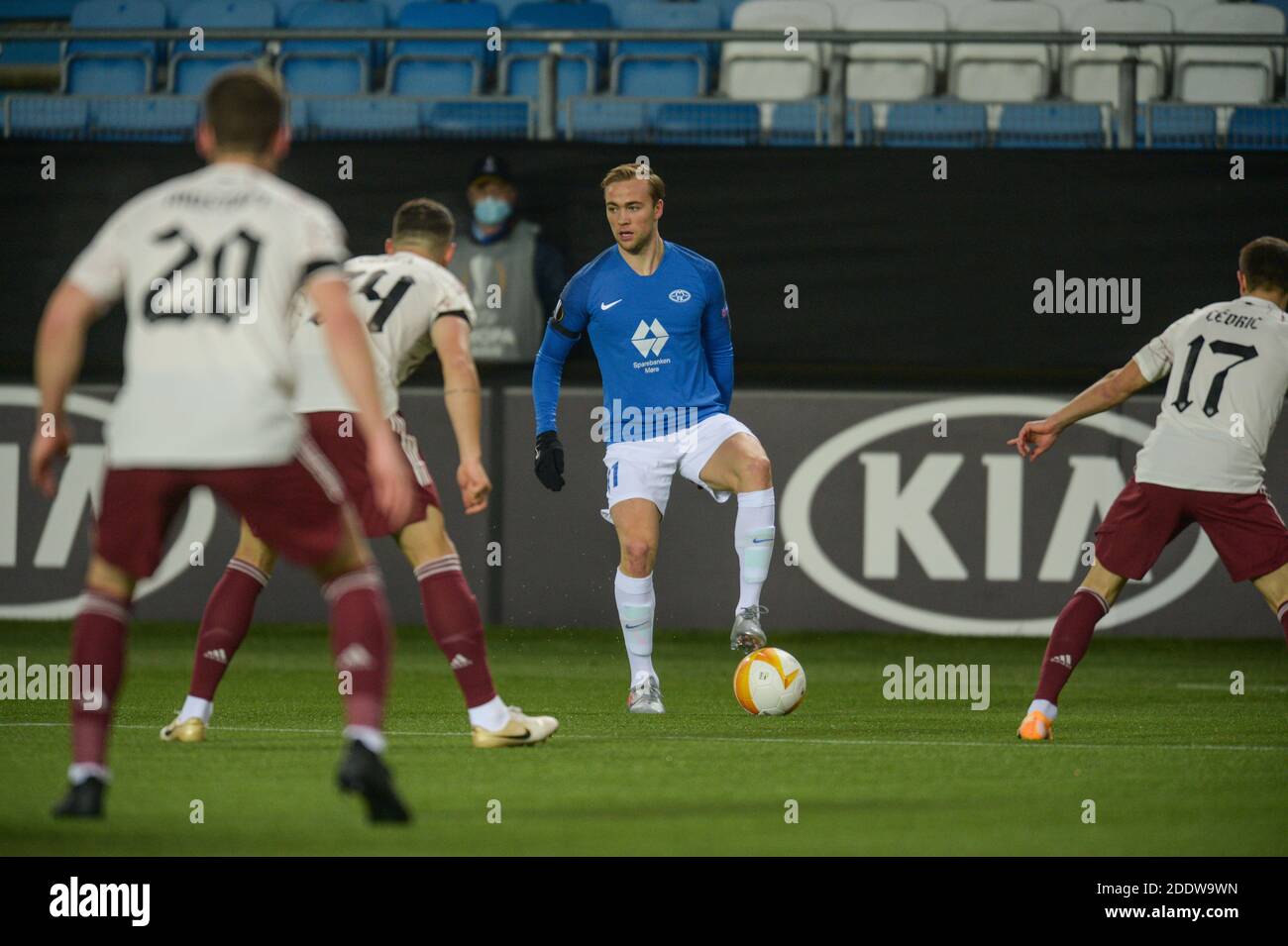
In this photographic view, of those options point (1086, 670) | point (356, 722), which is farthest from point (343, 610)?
point (1086, 670)

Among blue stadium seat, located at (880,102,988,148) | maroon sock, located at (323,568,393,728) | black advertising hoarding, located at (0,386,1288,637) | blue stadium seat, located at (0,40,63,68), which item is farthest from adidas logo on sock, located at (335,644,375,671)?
blue stadium seat, located at (0,40,63,68)

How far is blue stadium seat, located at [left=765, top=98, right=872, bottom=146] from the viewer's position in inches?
503

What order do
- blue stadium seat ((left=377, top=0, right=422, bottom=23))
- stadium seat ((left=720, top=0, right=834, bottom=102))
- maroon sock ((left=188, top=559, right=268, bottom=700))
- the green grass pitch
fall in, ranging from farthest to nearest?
1. blue stadium seat ((left=377, top=0, right=422, bottom=23))
2. stadium seat ((left=720, top=0, right=834, bottom=102))
3. maroon sock ((left=188, top=559, right=268, bottom=700))
4. the green grass pitch

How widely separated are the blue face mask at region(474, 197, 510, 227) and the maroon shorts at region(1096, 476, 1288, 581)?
221 inches

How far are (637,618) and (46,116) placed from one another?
6.55 m

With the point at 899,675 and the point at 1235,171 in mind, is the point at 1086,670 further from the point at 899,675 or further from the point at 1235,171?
the point at 1235,171

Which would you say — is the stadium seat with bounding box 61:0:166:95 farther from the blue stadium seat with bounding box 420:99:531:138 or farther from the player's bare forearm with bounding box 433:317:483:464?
the player's bare forearm with bounding box 433:317:483:464

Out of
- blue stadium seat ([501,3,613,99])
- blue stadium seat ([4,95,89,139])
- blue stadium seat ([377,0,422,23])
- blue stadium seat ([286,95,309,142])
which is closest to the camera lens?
blue stadium seat ([4,95,89,139])

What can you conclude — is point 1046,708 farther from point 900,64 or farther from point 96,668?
point 900,64

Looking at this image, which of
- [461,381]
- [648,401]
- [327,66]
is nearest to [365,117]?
[327,66]

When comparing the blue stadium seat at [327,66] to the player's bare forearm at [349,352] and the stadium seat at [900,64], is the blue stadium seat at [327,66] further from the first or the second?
the player's bare forearm at [349,352]

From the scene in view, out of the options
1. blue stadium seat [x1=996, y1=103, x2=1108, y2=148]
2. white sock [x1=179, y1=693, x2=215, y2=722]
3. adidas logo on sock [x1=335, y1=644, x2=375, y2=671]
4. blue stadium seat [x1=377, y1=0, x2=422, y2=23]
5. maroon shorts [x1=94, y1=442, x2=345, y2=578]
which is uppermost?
blue stadium seat [x1=377, y1=0, x2=422, y2=23]

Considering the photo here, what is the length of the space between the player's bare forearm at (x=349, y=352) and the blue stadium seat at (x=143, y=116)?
8.57m

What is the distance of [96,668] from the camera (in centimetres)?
507
